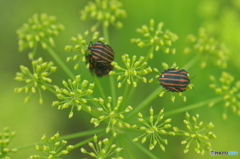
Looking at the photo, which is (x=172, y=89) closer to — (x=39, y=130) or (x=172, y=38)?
(x=172, y=38)

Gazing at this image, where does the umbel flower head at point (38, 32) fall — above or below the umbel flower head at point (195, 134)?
above

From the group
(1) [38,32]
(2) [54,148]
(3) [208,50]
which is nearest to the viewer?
(2) [54,148]

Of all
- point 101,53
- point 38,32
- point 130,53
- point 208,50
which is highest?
point 130,53

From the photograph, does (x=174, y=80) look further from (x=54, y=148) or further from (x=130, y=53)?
(x=130, y=53)

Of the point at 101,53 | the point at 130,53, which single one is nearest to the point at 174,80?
the point at 101,53

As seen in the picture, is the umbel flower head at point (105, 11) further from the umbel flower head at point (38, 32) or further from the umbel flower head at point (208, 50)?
the umbel flower head at point (208, 50)

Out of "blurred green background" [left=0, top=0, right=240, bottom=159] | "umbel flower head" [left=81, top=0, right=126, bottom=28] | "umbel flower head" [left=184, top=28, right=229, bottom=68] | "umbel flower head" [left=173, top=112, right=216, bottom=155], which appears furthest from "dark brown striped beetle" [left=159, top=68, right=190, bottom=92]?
"blurred green background" [left=0, top=0, right=240, bottom=159]

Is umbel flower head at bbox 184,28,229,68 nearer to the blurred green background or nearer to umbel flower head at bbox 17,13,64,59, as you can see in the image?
the blurred green background

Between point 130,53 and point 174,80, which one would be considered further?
point 130,53

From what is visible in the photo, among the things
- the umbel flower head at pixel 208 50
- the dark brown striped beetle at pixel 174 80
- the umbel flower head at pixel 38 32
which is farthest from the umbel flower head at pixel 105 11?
the dark brown striped beetle at pixel 174 80
